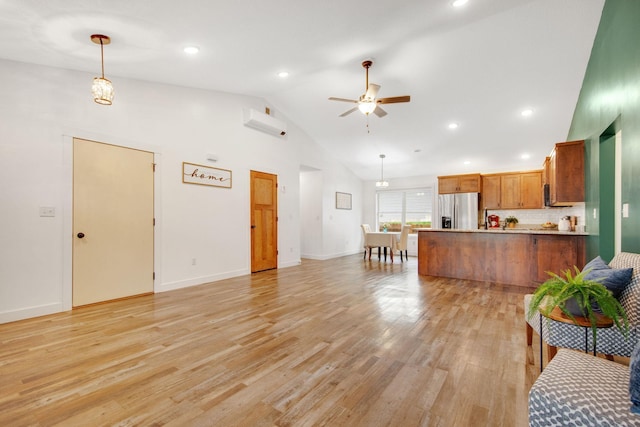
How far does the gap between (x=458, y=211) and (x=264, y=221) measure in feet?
17.0

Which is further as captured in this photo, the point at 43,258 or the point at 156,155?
the point at 156,155

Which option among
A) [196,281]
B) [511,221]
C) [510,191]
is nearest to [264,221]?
[196,281]

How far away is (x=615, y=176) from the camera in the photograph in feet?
10.4

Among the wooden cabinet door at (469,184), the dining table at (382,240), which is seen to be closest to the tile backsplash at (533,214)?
the wooden cabinet door at (469,184)

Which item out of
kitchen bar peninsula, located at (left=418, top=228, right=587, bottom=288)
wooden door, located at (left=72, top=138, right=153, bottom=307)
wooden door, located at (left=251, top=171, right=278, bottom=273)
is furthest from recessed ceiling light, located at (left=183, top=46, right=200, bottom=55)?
kitchen bar peninsula, located at (left=418, top=228, right=587, bottom=288)

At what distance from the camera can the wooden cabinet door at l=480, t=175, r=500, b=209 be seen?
7719 mm

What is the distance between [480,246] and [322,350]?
4.04 metres

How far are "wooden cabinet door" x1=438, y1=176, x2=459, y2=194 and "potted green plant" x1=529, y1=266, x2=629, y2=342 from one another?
691 centimetres

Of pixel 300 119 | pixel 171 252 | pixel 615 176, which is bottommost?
pixel 171 252

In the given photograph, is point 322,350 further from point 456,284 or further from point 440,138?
point 440,138

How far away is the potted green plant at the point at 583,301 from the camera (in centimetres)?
153

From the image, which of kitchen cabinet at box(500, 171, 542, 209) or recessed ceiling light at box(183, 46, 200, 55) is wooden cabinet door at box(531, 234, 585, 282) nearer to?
kitchen cabinet at box(500, 171, 542, 209)

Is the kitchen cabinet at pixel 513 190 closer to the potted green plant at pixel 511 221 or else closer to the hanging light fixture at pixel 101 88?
the potted green plant at pixel 511 221

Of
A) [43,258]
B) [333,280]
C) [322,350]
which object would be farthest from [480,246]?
[43,258]
